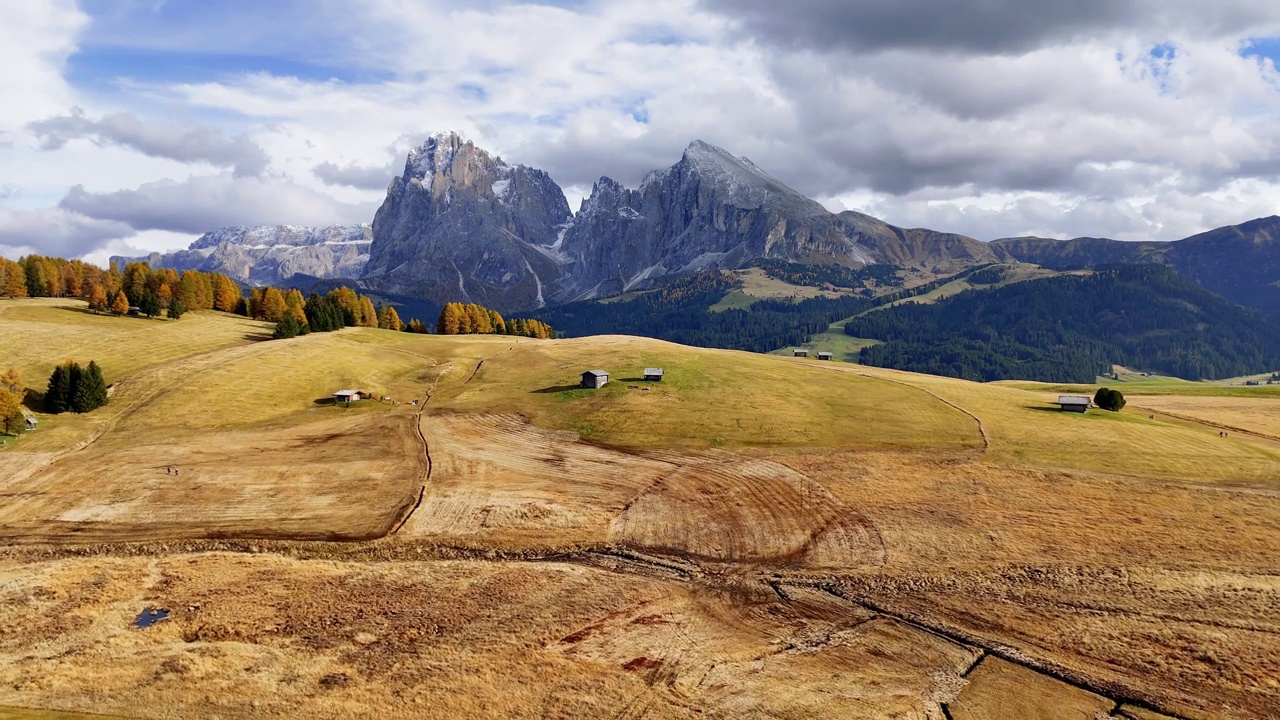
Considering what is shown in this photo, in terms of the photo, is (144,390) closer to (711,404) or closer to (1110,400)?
(711,404)

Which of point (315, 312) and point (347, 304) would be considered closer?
point (315, 312)

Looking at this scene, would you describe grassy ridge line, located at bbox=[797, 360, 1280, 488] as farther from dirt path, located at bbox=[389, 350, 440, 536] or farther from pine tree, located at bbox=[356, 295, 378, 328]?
pine tree, located at bbox=[356, 295, 378, 328]

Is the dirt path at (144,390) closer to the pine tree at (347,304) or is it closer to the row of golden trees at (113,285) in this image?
the pine tree at (347,304)

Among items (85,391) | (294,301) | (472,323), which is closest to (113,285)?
(294,301)

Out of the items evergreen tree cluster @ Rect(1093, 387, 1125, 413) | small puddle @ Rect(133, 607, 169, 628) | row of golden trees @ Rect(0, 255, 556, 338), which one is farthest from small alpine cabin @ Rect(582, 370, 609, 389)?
row of golden trees @ Rect(0, 255, 556, 338)

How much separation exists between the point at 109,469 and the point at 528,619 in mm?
51064

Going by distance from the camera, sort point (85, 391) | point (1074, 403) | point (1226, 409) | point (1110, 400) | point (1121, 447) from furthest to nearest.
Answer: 1. point (1226, 409)
2. point (1110, 400)
3. point (1074, 403)
4. point (85, 391)
5. point (1121, 447)

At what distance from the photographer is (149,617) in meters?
38.3

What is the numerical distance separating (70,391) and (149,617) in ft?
191

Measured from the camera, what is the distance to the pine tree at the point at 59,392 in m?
79.2

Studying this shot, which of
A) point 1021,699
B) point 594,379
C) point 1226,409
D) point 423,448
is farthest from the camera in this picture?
point 1226,409

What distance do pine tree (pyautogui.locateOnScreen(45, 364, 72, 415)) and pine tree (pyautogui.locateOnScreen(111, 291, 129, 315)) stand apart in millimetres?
64499

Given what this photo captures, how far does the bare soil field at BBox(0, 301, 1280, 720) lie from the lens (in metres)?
32.4

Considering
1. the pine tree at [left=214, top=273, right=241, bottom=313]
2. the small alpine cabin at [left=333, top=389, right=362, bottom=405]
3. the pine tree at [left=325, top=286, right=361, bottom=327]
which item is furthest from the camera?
the pine tree at [left=214, top=273, right=241, bottom=313]
